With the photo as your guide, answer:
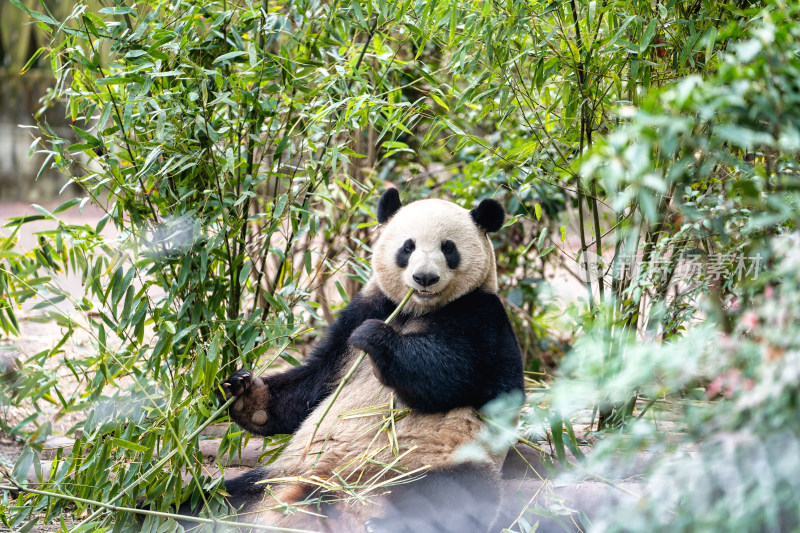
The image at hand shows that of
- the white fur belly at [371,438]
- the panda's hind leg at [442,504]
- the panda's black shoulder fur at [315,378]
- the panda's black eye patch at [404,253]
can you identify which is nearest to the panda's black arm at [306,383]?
the panda's black shoulder fur at [315,378]

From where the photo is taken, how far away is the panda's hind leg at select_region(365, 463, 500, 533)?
2596 mm

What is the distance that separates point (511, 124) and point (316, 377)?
9.50 feet

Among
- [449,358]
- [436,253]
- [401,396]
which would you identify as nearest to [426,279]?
[436,253]

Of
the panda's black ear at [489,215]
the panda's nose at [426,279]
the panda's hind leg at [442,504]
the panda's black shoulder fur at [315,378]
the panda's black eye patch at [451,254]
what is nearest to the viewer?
the panda's hind leg at [442,504]

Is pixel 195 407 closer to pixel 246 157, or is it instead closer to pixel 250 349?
pixel 250 349

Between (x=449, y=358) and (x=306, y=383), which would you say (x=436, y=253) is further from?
(x=306, y=383)

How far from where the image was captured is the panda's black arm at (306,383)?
3.23 meters

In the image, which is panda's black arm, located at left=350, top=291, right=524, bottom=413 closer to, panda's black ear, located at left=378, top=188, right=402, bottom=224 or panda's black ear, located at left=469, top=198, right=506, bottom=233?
panda's black ear, located at left=469, top=198, right=506, bottom=233

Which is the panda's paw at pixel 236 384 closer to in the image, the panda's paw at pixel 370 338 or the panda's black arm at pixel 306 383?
the panda's black arm at pixel 306 383

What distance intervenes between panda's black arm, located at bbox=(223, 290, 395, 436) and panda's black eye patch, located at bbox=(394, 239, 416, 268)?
9.5 inches

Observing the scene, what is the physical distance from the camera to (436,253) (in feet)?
9.78

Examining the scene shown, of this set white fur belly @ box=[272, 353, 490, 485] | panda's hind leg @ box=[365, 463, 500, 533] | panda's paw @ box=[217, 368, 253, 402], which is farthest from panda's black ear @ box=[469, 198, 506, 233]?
panda's paw @ box=[217, 368, 253, 402]

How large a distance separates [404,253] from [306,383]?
835 millimetres

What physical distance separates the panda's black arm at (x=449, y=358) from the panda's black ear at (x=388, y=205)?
0.60 meters
